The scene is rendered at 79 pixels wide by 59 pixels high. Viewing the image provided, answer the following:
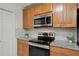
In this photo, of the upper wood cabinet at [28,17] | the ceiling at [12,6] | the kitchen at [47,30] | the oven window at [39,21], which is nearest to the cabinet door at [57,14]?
the kitchen at [47,30]

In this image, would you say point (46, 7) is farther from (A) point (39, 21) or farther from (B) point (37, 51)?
(B) point (37, 51)

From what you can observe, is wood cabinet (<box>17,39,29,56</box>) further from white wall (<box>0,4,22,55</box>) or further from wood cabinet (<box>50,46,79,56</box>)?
wood cabinet (<box>50,46,79,56</box>)

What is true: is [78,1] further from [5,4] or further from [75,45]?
[5,4]

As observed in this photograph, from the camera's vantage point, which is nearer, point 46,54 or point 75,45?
point 75,45

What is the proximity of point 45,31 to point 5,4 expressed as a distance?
2.16 feet

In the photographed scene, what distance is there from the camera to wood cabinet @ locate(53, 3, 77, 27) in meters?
2.08

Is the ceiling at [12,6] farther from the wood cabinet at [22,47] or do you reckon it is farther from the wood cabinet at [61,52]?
the wood cabinet at [61,52]

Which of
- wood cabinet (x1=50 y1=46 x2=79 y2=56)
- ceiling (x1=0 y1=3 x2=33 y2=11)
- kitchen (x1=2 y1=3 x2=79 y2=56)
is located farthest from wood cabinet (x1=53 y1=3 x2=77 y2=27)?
ceiling (x1=0 y1=3 x2=33 y2=11)

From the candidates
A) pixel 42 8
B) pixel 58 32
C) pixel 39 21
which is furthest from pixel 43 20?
pixel 58 32

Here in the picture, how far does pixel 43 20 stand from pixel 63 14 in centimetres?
28

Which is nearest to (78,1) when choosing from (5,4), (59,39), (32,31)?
(59,39)

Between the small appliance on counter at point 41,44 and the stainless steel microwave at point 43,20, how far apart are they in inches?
4.9

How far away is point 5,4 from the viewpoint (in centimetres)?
218

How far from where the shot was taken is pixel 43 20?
2201 millimetres
